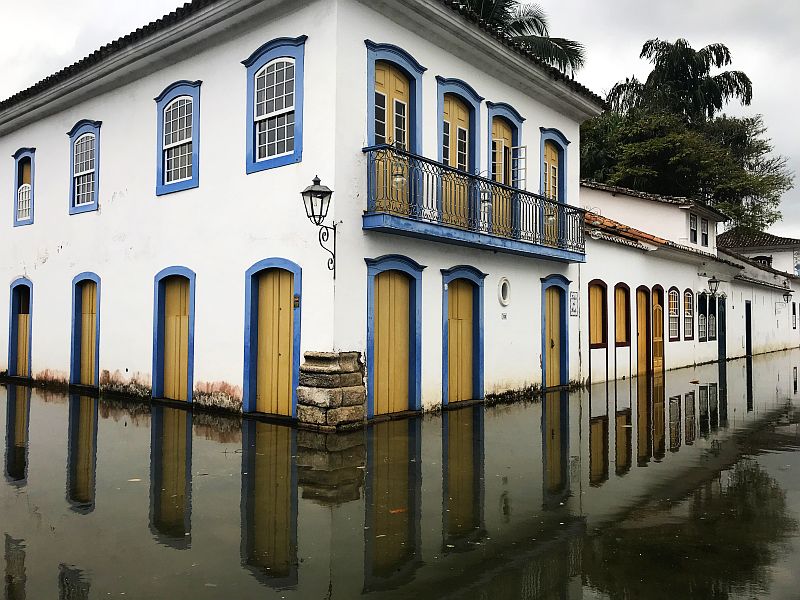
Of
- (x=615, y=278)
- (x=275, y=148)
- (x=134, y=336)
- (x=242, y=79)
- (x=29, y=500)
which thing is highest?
(x=242, y=79)

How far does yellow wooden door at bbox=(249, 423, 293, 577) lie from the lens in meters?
4.37

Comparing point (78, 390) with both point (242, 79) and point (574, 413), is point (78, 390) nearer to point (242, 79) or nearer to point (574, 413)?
point (242, 79)

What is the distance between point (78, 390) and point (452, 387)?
7.05 metres

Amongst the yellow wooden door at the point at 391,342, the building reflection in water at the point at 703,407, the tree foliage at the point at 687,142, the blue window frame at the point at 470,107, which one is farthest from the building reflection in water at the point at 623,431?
the tree foliage at the point at 687,142

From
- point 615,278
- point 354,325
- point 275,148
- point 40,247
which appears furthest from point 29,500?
point 615,278

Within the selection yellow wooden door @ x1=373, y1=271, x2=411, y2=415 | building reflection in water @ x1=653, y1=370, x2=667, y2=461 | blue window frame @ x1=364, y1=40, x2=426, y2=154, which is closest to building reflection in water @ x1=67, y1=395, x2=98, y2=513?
yellow wooden door @ x1=373, y1=271, x2=411, y2=415

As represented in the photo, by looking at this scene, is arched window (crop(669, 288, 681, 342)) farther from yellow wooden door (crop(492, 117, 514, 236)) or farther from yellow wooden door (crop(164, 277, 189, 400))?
yellow wooden door (crop(164, 277, 189, 400))

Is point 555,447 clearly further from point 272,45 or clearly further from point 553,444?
point 272,45

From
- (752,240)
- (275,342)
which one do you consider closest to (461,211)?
(275,342)

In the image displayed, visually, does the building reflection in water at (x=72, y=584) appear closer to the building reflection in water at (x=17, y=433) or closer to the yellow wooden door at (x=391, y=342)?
the building reflection in water at (x=17, y=433)

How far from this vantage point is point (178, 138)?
1126cm

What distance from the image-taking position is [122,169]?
40.4ft

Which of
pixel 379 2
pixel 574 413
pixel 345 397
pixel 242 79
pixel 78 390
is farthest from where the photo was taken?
pixel 78 390

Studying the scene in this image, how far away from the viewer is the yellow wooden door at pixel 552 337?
44.5ft
